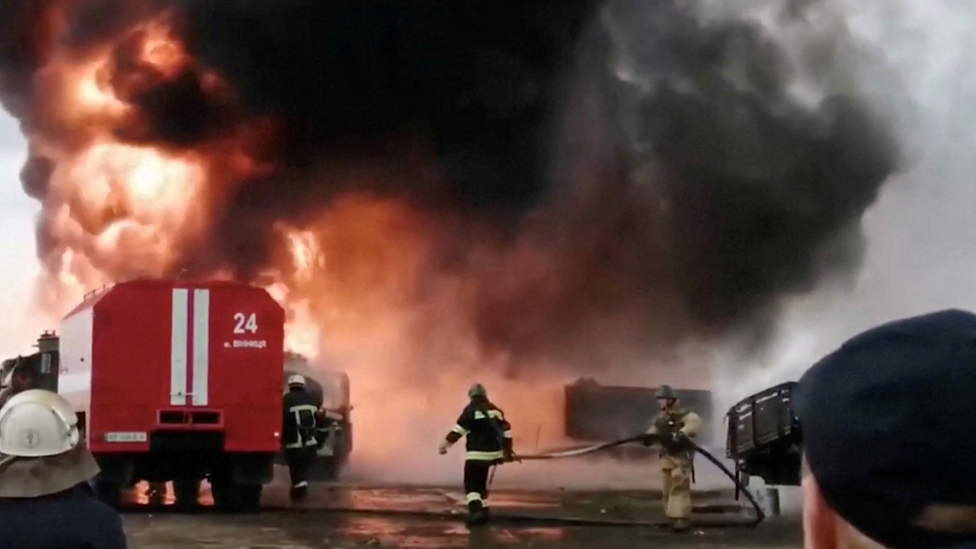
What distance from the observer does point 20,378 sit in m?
14.8

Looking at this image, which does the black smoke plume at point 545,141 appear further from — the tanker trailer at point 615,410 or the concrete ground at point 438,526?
the concrete ground at point 438,526

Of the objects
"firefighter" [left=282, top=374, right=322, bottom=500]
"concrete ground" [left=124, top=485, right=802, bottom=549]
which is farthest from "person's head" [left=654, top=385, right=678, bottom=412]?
"firefighter" [left=282, top=374, right=322, bottom=500]

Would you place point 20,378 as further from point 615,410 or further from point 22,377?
point 615,410

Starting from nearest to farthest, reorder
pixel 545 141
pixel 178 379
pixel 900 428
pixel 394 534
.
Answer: pixel 900 428
pixel 394 534
pixel 178 379
pixel 545 141

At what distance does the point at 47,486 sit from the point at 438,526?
31.0ft

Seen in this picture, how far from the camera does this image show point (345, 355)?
2484 centimetres

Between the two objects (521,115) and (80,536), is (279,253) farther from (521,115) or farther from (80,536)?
(80,536)

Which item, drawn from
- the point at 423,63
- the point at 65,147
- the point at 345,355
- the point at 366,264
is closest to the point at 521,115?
the point at 423,63

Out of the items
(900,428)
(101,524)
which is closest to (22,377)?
(101,524)

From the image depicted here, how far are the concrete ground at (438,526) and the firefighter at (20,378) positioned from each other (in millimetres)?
1956

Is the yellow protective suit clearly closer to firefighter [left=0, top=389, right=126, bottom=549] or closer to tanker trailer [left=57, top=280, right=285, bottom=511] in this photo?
tanker trailer [left=57, top=280, right=285, bottom=511]

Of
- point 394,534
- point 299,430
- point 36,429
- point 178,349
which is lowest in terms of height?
point 394,534

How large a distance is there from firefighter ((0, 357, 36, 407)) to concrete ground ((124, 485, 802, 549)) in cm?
196

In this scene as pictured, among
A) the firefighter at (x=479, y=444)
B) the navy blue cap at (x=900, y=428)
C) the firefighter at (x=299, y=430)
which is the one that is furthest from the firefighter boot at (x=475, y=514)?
the navy blue cap at (x=900, y=428)
